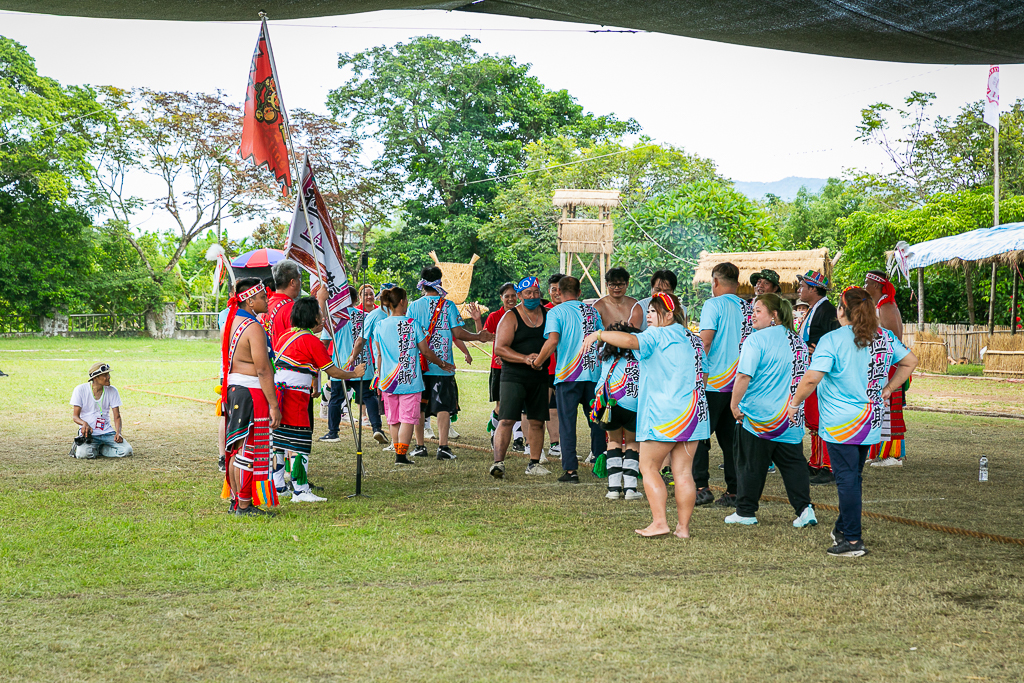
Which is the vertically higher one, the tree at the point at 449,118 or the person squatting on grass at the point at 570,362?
the tree at the point at 449,118

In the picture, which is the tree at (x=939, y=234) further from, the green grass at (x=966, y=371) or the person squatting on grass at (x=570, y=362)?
the person squatting on grass at (x=570, y=362)

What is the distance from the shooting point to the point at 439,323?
897 cm

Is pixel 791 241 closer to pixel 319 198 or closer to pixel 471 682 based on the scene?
pixel 319 198

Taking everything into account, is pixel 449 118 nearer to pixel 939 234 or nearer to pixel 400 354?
pixel 939 234

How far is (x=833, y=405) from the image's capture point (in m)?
5.25

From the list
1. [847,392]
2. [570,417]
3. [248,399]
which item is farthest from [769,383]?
[248,399]

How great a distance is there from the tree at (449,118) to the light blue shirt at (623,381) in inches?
1285

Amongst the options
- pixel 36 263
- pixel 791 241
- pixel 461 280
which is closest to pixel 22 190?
pixel 36 263

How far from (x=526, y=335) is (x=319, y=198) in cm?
216

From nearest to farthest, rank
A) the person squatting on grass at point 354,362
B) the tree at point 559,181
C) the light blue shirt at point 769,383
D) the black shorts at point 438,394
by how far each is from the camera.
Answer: the light blue shirt at point 769,383 → the black shorts at point 438,394 → the person squatting on grass at point 354,362 → the tree at point 559,181

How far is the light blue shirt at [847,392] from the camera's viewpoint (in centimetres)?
519

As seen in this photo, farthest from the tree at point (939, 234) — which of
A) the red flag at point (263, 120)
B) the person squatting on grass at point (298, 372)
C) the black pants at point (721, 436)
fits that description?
the person squatting on grass at point (298, 372)

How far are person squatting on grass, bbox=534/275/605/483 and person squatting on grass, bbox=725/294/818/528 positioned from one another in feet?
5.71

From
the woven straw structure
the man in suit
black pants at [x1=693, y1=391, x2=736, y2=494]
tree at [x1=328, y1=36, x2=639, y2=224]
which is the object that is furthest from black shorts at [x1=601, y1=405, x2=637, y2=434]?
tree at [x1=328, y1=36, x2=639, y2=224]
